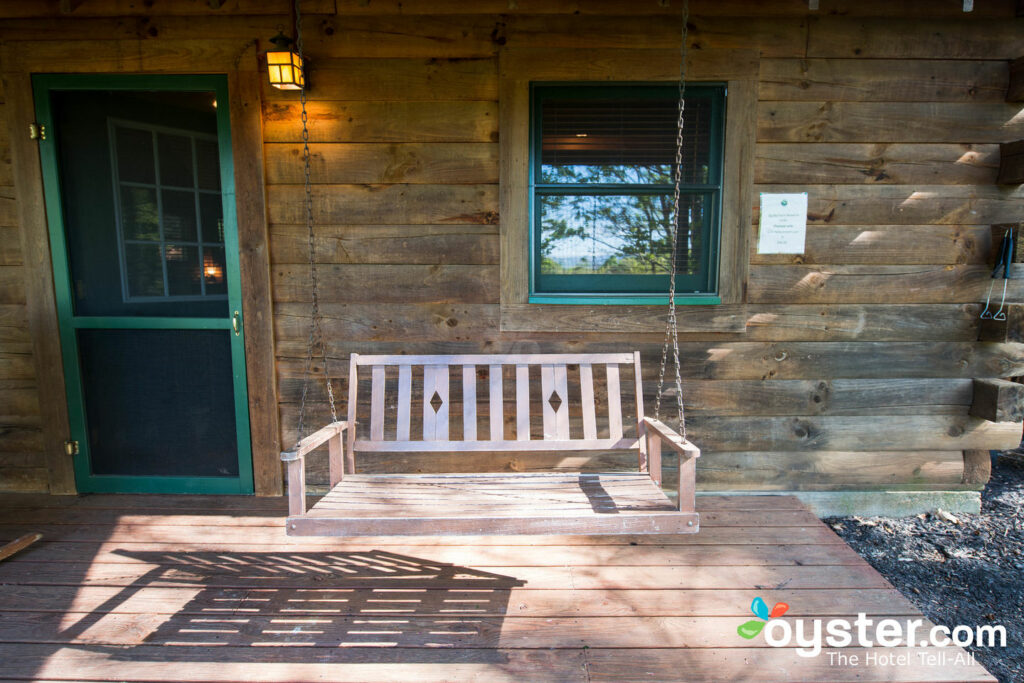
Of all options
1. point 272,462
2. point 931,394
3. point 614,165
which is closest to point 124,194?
point 272,462

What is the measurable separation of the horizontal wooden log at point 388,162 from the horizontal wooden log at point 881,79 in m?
1.41

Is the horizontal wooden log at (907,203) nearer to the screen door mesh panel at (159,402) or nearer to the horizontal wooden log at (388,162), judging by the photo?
the horizontal wooden log at (388,162)

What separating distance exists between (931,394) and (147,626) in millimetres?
3613

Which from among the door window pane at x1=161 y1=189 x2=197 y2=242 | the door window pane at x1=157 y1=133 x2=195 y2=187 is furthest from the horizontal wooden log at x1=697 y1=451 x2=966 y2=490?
the door window pane at x1=157 y1=133 x2=195 y2=187

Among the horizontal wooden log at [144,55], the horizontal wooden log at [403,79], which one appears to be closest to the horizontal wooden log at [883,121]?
the horizontal wooden log at [403,79]

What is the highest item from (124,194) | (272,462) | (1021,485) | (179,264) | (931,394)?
(124,194)

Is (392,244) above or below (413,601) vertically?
above

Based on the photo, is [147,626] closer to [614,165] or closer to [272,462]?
[272,462]

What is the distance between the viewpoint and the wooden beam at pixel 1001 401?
8.40 feet

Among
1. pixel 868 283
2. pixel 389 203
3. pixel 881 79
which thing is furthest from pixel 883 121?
pixel 389 203

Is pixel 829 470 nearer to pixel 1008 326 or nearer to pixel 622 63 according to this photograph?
pixel 1008 326

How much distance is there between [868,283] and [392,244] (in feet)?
7.88

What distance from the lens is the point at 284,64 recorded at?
230 centimetres

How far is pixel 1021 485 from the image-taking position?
328 centimetres
